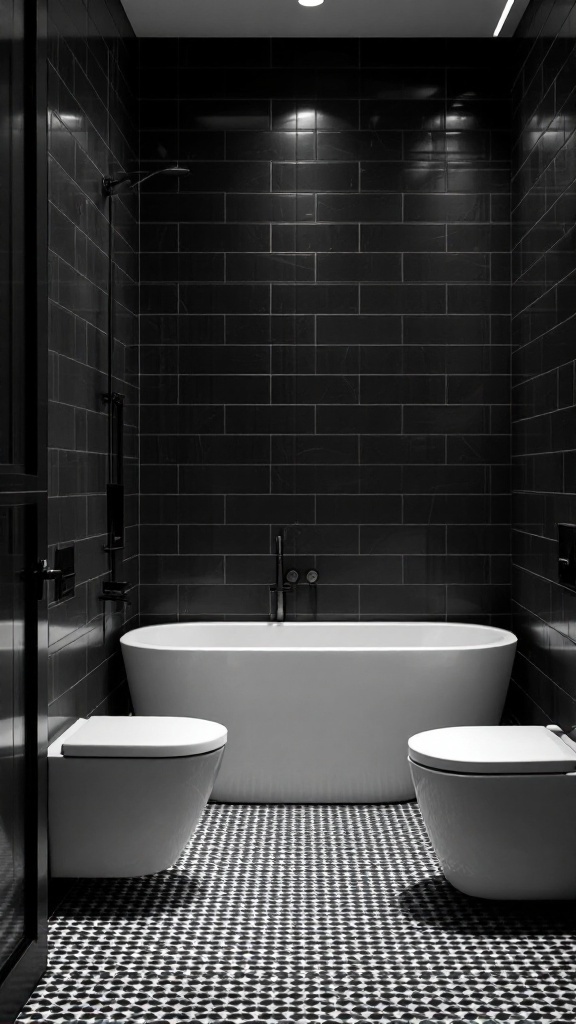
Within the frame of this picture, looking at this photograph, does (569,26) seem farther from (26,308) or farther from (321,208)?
(26,308)

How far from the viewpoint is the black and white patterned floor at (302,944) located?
2.54 metres

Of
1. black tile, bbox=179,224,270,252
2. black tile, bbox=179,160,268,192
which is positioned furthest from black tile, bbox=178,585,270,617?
black tile, bbox=179,160,268,192

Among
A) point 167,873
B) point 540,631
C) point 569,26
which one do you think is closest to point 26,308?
point 167,873

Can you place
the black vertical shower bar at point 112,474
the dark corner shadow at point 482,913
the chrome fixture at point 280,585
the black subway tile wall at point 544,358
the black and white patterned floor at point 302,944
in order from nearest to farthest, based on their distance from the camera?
the black and white patterned floor at point 302,944
the dark corner shadow at point 482,913
the black subway tile wall at point 544,358
the black vertical shower bar at point 112,474
the chrome fixture at point 280,585

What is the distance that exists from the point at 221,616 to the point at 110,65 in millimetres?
2588

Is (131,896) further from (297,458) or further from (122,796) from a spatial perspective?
(297,458)

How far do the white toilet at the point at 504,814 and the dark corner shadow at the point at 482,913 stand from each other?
0.13 ft

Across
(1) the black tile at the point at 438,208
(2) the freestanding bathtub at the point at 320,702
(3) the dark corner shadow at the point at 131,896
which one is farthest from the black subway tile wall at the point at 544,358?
(3) the dark corner shadow at the point at 131,896

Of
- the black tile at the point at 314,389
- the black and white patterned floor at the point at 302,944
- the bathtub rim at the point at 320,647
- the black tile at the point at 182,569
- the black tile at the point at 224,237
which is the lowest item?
the black and white patterned floor at the point at 302,944

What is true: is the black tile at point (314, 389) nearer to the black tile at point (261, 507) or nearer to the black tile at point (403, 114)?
the black tile at point (261, 507)

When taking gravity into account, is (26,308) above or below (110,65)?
below

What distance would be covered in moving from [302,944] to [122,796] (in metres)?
0.75

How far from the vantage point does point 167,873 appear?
11.3 ft

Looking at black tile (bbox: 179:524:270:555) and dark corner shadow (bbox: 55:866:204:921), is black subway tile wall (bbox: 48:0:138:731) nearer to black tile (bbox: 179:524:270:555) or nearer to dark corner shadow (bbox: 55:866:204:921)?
black tile (bbox: 179:524:270:555)
